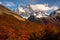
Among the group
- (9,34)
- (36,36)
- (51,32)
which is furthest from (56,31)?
(9,34)

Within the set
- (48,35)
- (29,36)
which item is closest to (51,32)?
(48,35)

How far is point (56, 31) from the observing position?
552 inches

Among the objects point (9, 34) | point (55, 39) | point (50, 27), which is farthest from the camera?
point (9, 34)

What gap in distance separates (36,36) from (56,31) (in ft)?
4.66

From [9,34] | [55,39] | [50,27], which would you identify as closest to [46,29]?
[50,27]

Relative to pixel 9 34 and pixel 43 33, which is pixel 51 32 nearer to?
pixel 43 33

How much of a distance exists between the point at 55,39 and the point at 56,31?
→ 2.31ft

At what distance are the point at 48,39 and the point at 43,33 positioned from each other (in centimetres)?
69

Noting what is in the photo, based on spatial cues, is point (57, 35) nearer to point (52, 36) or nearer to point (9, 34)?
point (52, 36)

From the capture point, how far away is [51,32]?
14109mm

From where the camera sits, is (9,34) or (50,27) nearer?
(50,27)

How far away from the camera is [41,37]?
14.1m

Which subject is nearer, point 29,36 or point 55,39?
point 55,39

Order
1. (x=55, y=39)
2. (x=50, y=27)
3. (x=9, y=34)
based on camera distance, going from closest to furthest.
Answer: (x=55, y=39), (x=50, y=27), (x=9, y=34)
